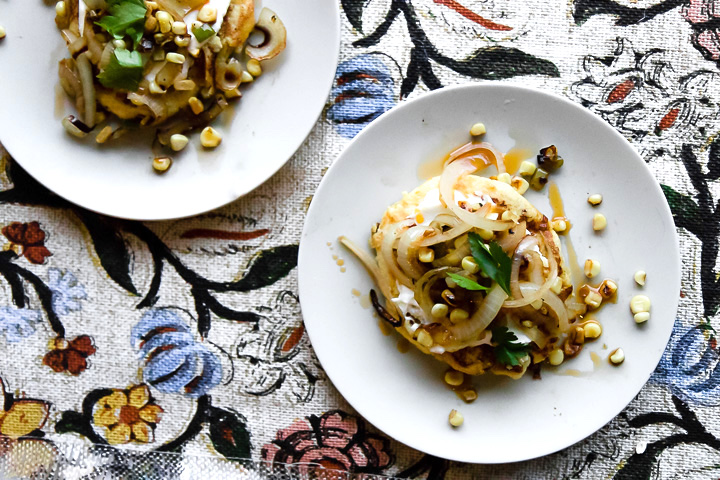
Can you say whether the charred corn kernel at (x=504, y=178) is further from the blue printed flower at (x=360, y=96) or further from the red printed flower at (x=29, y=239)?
the red printed flower at (x=29, y=239)

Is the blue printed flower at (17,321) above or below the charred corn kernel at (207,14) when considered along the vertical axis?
below

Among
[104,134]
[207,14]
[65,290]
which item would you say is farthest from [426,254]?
[65,290]

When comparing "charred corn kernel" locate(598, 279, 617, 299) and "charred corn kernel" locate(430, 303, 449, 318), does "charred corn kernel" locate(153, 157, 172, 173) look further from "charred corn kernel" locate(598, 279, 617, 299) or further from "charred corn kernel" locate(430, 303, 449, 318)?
"charred corn kernel" locate(598, 279, 617, 299)

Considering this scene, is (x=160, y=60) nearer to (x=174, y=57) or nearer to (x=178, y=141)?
(x=174, y=57)

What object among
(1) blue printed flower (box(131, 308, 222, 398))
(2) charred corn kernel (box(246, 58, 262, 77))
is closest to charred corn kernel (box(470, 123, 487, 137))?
(2) charred corn kernel (box(246, 58, 262, 77))

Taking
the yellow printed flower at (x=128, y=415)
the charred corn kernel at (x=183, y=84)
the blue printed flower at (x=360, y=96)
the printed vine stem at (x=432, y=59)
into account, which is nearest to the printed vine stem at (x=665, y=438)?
the printed vine stem at (x=432, y=59)

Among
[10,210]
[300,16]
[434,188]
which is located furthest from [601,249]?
[10,210]
